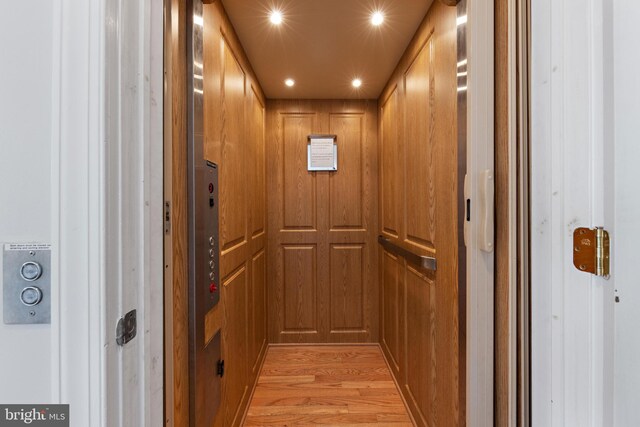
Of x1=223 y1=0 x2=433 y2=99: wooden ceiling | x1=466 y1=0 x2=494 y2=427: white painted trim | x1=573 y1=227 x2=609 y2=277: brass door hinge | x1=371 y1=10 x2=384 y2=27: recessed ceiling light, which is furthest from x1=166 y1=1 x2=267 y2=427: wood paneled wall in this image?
x1=573 y1=227 x2=609 y2=277: brass door hinge

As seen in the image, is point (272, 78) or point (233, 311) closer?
point (233, 311)

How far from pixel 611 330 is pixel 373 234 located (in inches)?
98.0

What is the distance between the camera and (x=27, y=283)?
23.8 inches

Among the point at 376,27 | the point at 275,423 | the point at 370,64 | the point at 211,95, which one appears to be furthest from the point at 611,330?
the point at 370,64

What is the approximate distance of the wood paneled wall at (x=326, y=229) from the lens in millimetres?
3123

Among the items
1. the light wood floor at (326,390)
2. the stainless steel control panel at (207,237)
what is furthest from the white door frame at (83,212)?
the light wood floor at (326,390)

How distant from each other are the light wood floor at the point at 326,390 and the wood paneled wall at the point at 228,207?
0.52ft

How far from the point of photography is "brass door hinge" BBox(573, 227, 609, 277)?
0.65 metres

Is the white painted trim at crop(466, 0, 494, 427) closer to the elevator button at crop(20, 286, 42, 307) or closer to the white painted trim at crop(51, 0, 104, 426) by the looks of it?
the white painted trim at crop(51, 0, 104, 426)

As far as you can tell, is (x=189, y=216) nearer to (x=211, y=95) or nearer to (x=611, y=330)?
(x=211, y=95)

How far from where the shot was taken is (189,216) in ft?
3.87

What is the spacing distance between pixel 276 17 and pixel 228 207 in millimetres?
1081

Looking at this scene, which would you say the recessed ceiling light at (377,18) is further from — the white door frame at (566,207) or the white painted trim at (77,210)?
the white painted trim at (77,210)

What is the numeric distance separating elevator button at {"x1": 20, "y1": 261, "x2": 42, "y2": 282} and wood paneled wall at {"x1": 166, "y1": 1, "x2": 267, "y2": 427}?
0.45 metres
